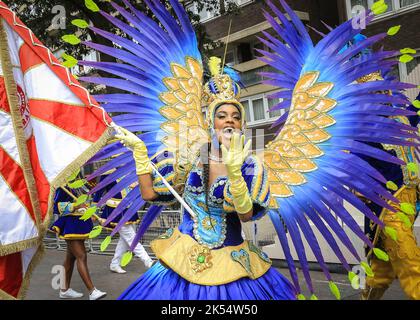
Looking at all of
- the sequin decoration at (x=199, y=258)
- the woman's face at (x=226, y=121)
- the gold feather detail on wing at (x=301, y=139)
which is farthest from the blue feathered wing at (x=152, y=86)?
the sequin decoration at (x=199, y=258)

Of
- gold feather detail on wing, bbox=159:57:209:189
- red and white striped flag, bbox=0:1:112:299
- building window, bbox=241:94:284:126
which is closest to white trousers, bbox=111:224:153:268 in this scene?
gold feather detail on wing, bbox=159:57:209:189

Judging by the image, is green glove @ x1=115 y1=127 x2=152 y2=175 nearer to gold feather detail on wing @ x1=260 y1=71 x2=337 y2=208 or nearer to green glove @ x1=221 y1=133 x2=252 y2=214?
green glove @ x1=221 y1=133 x2=252 y2=214

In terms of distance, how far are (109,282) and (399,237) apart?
4.62 metres

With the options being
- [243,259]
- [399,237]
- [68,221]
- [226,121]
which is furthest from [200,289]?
[68,221]

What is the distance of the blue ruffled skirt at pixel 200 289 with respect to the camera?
272cm

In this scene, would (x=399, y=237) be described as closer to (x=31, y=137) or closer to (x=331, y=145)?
(x=331, y=145)

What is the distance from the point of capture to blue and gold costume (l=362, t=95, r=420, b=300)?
13.3ft

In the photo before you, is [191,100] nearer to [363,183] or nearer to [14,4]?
[363,183]

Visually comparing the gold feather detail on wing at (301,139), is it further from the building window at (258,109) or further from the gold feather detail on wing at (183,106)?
the building window at (258,109)

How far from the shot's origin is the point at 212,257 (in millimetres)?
2857

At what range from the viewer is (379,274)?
14.4ft
